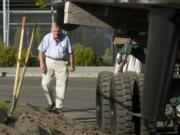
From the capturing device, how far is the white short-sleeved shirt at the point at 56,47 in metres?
14.4

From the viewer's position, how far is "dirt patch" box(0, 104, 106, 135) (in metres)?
9.74

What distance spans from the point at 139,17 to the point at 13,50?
78.3 ft

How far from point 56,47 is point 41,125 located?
4.12 m

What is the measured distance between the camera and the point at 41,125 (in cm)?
1045

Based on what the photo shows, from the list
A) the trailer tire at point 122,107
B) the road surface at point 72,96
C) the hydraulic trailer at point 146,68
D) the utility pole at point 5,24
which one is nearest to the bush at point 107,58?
the utility pole at point 5,24

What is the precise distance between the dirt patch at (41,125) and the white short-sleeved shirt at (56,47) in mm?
1843

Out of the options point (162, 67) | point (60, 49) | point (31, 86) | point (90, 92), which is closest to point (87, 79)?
point (31, 86)

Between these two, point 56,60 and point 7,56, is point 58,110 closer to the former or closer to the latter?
point 56,60

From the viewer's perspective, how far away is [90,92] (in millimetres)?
21891

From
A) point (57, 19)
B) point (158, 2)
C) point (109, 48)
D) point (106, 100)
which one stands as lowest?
point (109, 48)

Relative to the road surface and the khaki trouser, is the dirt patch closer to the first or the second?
the khaki trouser

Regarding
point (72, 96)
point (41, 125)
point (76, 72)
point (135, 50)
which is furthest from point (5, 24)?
point (41, 125)

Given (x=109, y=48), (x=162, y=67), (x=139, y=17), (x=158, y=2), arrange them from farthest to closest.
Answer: (x=109, y=48)
(x=139, y=17)
(x=162, y=67)
(x=158, y=2)

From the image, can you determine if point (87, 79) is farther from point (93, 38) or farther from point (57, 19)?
point (57, 19)
